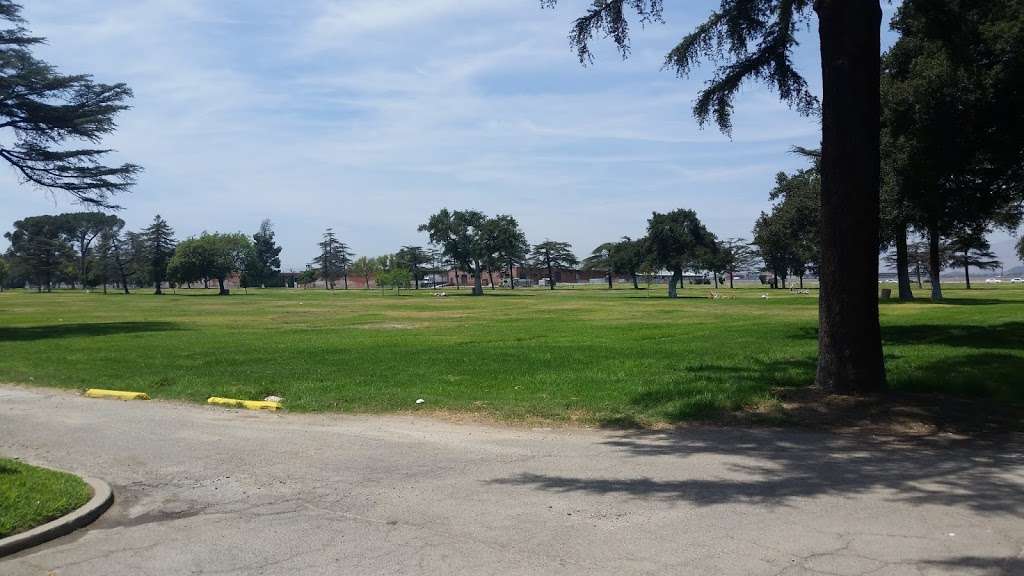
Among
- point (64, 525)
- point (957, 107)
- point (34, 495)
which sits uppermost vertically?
point (957, 107)

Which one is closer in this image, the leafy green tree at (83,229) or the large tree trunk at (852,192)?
the large tree trunk at (852,192)

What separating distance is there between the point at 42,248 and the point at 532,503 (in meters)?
167

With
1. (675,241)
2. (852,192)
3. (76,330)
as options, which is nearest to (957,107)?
(852,192)

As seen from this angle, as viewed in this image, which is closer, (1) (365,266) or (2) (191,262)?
(2) (191,262)

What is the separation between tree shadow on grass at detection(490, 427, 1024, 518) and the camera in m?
6.64

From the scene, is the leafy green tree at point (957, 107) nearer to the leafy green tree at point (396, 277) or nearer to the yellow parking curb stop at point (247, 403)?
the yellow parking curb stop at point (247, 403)

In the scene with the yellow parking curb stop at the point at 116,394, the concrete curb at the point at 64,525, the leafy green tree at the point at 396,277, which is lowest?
the yellow parking curb stop at the point at 116,394

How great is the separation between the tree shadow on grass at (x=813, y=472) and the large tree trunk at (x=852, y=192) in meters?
2.27

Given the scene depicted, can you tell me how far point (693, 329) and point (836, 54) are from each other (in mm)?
17318

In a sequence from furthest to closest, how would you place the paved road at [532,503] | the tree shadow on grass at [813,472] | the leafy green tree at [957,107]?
the leafy green tree at [957,107] → the tree shadow on grass at [813,472] → the paved road at [532,503]

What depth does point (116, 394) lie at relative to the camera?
45.9 feet

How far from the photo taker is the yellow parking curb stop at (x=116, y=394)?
1377 centimetres

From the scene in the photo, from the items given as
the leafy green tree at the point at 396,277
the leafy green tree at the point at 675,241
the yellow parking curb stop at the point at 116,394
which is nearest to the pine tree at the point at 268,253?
the leafy green tree at the point at 396,277

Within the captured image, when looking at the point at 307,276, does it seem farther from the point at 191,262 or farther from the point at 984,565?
the point at 984,565
